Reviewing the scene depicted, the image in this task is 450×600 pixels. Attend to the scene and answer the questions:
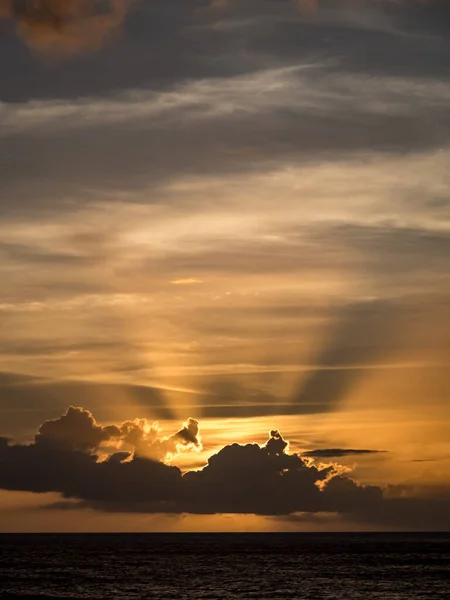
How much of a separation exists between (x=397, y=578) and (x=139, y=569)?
1767 inches

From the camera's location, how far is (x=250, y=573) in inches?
5605

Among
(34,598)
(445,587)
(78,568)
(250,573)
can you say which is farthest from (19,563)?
(445,587)

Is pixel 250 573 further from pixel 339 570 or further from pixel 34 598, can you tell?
pixel 34 598

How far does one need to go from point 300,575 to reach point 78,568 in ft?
128

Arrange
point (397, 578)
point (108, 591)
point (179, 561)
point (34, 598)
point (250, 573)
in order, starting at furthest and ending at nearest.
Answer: point (179, 561), point (250, 573), point (397, 578), point (108, 591), point (34, 598)

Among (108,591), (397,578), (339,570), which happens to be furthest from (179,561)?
(108,591)

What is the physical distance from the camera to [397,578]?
427 feet

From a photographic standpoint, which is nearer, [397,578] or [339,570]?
[397,578]

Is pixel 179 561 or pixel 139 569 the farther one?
pixel 179 561

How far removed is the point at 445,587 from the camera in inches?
4496

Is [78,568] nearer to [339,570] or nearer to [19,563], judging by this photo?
[19,563]

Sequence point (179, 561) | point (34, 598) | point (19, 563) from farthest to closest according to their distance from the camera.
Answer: point (179, 561) < point (19, 563) < point (34, 598)

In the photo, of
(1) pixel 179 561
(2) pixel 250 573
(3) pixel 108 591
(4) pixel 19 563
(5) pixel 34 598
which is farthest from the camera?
(1) pixel 179 561

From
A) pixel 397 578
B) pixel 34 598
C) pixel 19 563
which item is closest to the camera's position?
pixel 34 598
